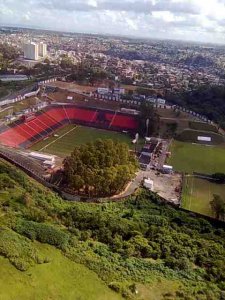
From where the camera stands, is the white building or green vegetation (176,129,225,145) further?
green vegetation (176,129,225,145)

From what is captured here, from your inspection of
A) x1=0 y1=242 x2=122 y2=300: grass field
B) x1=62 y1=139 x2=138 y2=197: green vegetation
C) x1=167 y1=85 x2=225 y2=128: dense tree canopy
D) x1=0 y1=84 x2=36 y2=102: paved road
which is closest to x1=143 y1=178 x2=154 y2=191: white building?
x1=62 y1=139 x2=138 y2=197: green vegetation

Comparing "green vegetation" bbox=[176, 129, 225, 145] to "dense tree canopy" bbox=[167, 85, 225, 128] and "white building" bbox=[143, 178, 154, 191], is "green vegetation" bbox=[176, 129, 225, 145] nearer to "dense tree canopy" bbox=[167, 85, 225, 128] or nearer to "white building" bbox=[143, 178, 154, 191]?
"dense tree canopy" bbox=[167, 85, 225, 128]

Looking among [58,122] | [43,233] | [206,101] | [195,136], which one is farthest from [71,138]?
[206,101]

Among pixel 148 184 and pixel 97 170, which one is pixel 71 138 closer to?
pixel 148 184

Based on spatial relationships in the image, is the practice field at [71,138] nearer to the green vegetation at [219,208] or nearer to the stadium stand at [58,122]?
the stadium stand at [58,122]

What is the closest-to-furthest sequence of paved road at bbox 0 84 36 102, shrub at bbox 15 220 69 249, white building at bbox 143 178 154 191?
shrub at bbox 15 220 69 249
white building at bbox 143 178 154 191
paved road at bbox 0 84 36 102

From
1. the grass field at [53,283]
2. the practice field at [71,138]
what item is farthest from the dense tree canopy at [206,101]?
the grass field at [53,283]
